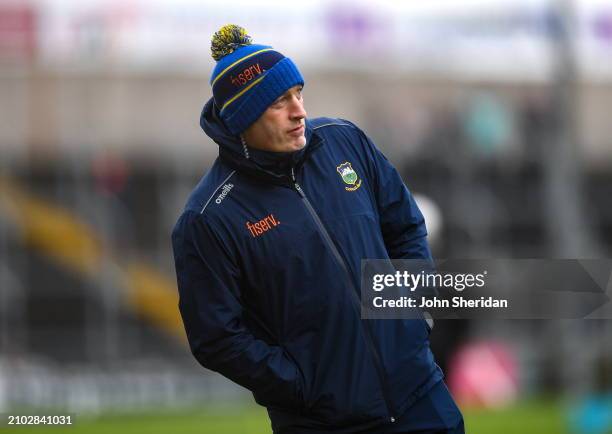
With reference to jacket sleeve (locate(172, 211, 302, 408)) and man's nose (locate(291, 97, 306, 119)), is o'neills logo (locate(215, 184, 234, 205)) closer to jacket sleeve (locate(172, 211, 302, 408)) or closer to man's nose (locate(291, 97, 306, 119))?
jacket sleeve (locate(172, 211, 302, 408))

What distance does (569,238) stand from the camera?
19922mm

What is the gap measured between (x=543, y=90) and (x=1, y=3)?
10.2 metres

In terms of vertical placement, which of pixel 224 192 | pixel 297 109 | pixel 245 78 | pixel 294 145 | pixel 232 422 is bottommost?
pixel 232 422

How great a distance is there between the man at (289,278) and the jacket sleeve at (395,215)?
86 mm

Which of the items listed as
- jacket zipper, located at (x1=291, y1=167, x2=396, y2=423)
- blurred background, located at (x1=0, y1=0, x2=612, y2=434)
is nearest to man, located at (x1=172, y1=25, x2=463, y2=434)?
jacket zipper, located at (x1=291, y1=167, x2=396, y2=423)

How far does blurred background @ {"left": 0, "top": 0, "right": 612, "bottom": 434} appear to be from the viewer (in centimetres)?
2123

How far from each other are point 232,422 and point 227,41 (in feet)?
31.3

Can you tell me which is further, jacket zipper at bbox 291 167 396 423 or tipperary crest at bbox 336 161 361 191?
tipperary crest at bbox 336 161 361 191

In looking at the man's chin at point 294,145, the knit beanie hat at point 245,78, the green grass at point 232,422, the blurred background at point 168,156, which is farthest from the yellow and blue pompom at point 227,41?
the blurred background at point 168,156

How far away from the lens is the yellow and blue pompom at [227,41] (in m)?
4.91

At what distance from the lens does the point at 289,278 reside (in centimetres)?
459

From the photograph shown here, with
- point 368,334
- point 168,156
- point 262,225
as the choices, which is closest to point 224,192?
point 262,225

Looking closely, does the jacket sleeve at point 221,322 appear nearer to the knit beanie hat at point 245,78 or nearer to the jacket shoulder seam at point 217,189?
the jacket shoulder seam at point 217,189

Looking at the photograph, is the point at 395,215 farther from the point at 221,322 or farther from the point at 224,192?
the point at 221,322
